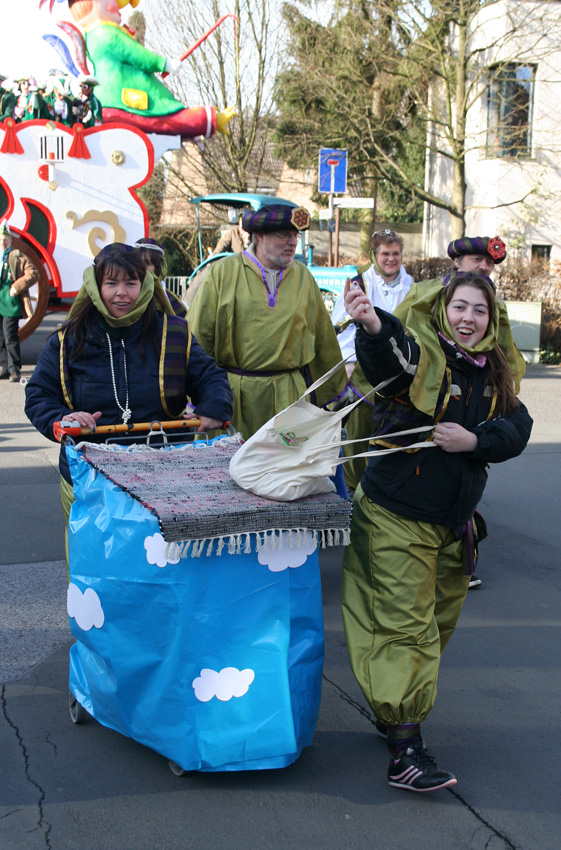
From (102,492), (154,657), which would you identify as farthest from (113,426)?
(154,657)

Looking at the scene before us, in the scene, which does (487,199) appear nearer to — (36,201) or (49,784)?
(36,201)

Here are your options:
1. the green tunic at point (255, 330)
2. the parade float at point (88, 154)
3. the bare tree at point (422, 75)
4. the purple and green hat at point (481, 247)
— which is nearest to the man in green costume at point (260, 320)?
the green tunic at point (255, 330)

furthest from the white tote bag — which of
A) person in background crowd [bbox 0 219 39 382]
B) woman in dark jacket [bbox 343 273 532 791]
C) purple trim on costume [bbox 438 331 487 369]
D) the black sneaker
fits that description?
person in background crowd [bbox 0 219 39 382]

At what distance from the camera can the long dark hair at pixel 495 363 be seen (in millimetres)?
3006

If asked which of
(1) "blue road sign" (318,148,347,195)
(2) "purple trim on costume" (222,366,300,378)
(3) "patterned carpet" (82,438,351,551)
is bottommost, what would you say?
(3) "patterned carpet" (82,438,351,551)

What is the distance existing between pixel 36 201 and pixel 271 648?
10907 millimetres

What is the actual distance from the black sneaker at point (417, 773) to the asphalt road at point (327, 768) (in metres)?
0.05

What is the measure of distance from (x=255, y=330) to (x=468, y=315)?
178 cm

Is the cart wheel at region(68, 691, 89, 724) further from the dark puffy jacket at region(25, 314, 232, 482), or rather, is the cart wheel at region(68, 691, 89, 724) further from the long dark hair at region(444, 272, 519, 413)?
the long dark hair at region(444, 272, 519, 413)

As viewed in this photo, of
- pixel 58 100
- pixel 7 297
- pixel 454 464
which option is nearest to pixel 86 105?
pixel 58 100

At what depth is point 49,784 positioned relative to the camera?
9.60 feet

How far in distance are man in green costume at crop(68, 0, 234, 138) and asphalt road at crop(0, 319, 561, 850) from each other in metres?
10.2

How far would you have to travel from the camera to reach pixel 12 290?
11.5 metres

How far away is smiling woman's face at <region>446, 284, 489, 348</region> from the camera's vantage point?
9.71ft
